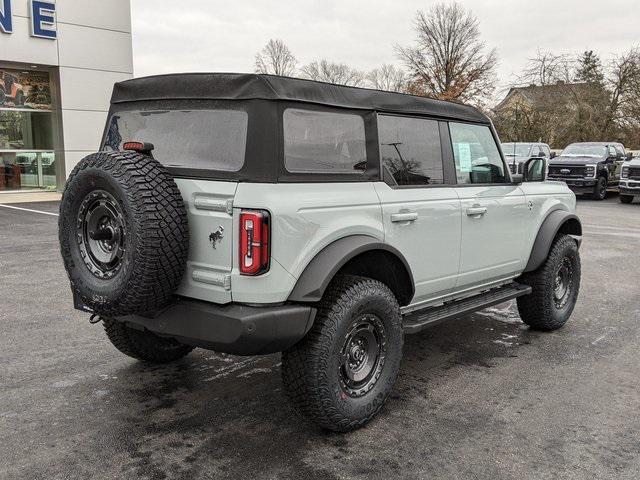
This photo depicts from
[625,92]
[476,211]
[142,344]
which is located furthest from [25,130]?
[625,92]

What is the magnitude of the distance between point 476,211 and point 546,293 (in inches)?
55.9

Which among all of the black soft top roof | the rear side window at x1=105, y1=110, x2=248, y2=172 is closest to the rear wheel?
the black soft top roof

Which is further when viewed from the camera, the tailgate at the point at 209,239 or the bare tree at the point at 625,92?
the bare tree at the point at 625,92

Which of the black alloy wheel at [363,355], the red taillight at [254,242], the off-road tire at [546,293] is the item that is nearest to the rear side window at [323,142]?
the red taillight at [254,242]

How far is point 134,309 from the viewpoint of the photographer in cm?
307

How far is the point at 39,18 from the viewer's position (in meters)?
16.5

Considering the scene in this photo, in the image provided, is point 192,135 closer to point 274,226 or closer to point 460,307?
point 274,226

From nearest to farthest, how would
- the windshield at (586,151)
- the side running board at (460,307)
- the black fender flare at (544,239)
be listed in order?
1. the side running board at (460,307)
2. the black fender flare at (544,239)
3. the windshield at (586,151)

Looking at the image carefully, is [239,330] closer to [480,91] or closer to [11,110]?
[11,110]

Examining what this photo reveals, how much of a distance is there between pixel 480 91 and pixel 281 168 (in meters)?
41.4

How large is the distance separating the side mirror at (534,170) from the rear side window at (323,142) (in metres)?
2.20

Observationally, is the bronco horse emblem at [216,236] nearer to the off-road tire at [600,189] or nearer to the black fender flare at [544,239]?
the black fender flare at [544,239]

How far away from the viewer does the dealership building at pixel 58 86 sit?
17.1 meters

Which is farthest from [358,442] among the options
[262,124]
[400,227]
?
[262,124]
